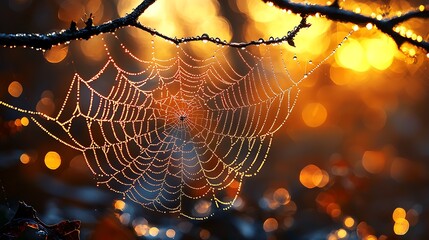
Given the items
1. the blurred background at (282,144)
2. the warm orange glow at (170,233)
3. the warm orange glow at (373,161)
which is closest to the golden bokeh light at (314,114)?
the blurred background at (282,144)

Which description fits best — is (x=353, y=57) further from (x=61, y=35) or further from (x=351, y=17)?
(x=61, y=35)

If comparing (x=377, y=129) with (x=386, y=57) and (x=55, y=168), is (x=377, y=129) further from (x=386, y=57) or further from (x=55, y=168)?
(x=55, y=168)

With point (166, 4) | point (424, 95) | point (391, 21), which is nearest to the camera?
point (391, 21)

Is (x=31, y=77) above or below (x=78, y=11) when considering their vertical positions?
below

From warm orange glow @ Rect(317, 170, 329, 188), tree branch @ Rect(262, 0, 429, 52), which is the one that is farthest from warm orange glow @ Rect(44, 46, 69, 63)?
tree branch @ Rect(262, 0, 429, 52)

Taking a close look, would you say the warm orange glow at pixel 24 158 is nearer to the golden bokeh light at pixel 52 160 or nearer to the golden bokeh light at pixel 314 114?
the golden bokeh light at pixel 52 160

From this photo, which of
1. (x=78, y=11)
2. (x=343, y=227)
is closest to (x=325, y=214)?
(x=343, y=227)
